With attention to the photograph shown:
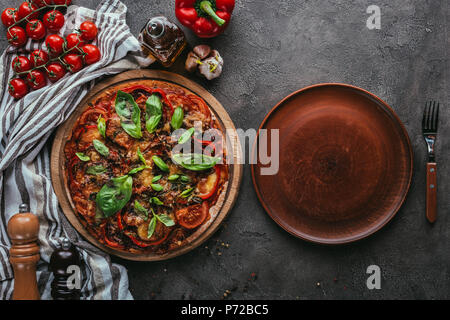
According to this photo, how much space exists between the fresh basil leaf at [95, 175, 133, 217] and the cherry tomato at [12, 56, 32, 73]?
0.91m

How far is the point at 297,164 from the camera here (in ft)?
6.77

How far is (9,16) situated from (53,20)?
30 centimetres

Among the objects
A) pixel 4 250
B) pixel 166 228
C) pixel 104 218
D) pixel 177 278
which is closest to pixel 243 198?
pixel 166 228

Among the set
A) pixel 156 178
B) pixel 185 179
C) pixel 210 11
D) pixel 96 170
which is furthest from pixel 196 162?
pixel 210 11

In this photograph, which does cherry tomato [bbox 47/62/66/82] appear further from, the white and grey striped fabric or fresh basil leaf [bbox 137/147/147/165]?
fresh basil leaf [bbox 137/147/147/165]

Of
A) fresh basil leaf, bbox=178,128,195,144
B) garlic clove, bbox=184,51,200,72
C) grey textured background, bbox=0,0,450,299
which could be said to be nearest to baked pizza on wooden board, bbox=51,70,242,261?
fresh basil leaf, bbox=178,128,195,144

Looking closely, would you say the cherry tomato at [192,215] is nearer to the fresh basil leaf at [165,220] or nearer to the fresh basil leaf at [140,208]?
the fresh basil leaf at [165,220]

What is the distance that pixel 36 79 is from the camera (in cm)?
198

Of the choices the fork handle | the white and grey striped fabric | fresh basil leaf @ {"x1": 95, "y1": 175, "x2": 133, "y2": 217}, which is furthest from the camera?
the fork handle

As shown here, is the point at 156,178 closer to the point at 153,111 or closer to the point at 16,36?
the point at 153,111

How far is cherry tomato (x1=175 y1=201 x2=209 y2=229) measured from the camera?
1862 millimetres

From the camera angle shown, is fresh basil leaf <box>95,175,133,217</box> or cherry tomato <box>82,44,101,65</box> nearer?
fresh basil leaf <box>95,175,133,217</box>

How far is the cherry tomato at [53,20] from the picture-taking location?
197 centimetres
